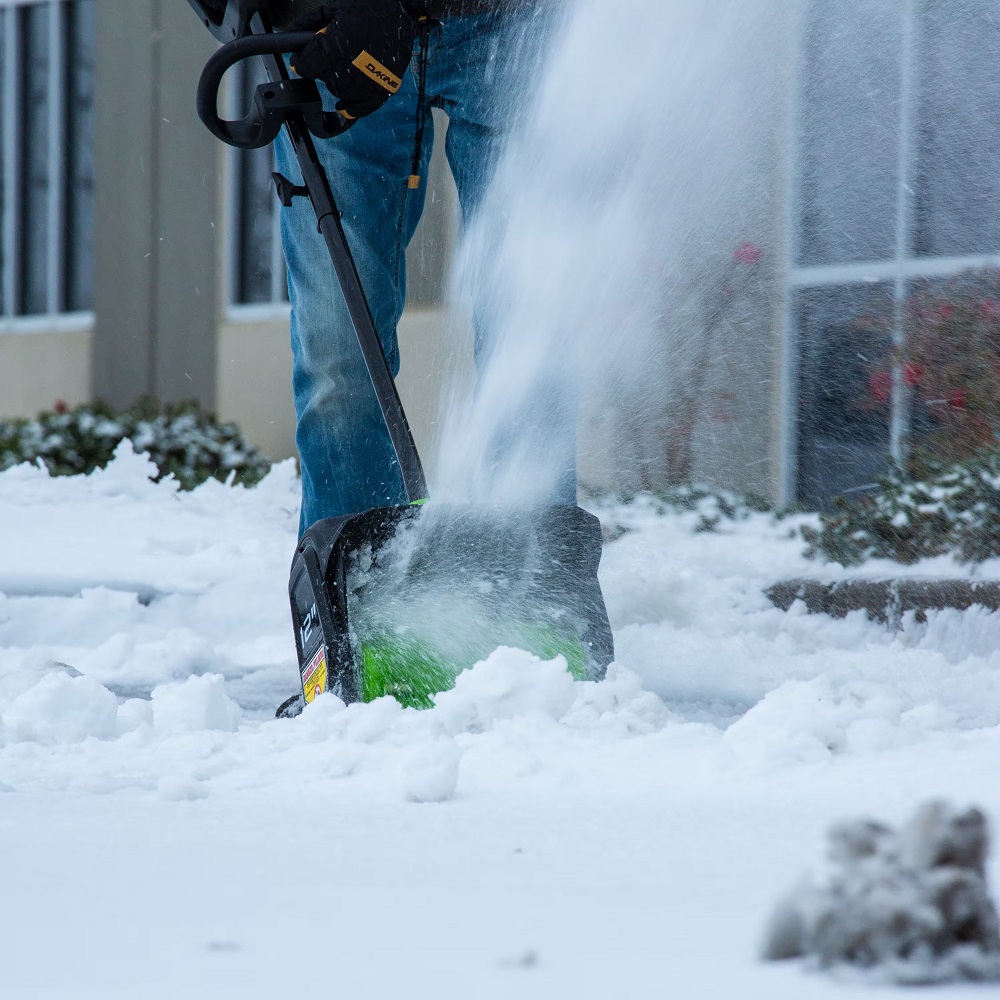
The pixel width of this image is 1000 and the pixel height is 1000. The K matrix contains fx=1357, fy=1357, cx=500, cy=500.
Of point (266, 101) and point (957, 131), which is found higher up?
point (957, 131)

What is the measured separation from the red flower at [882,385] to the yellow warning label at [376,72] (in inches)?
101

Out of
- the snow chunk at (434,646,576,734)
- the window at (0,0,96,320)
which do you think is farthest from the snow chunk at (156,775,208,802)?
the window at (0,0,96,320)

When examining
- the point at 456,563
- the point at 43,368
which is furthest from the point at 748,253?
the point at 43,368

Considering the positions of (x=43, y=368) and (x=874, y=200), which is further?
(x=43, y=368)

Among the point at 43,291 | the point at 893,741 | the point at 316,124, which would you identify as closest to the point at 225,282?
the point at 43,291

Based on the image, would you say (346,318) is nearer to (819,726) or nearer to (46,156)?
(819,726)

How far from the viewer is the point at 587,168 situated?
3.24m

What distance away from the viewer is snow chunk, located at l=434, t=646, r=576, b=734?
1.65 metres

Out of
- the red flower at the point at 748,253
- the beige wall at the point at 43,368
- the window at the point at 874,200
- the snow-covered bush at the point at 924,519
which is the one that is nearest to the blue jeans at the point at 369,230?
the snow-covered bush at the point at 924,519

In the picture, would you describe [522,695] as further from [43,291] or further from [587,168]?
[43,291]

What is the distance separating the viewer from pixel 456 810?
132cm

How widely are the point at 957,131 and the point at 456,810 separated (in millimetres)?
3671

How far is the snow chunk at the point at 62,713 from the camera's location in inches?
63.9

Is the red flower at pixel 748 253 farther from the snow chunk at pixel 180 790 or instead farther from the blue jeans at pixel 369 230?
the snow chunk at pixel 180 790
